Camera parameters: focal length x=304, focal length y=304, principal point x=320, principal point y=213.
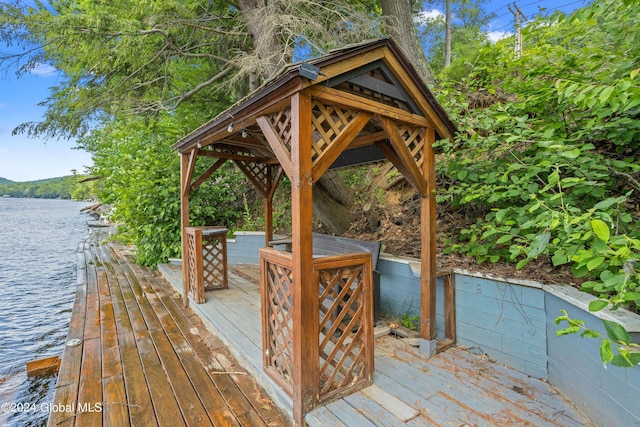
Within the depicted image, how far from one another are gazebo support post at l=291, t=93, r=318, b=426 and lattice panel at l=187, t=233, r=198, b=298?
254 centimetres

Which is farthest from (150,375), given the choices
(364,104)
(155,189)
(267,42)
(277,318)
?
(155,189)

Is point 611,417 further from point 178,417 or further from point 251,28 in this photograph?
point 251,28

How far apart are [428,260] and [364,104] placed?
142 centimetres

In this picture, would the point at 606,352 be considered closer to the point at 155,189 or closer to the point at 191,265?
the point at 191,265

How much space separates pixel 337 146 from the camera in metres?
2.02

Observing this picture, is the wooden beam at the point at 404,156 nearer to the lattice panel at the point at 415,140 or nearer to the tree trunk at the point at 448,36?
the lattice panel at the point at 415,140

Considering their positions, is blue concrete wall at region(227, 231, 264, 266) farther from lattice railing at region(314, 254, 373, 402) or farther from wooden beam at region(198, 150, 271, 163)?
→ lattice railing at region(314, 254, 373, 402)

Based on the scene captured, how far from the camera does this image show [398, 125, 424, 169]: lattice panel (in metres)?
2.65

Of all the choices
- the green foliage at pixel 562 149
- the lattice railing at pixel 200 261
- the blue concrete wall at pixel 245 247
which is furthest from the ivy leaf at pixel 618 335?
the blue concrete wall at pixel 245 247

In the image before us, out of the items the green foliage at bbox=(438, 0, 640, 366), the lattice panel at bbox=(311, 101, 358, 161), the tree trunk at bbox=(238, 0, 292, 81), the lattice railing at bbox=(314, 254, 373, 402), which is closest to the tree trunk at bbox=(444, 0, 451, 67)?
the tree trunk at bbox=(238, 0, 292, 81)

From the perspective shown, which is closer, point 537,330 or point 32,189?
point 537,330

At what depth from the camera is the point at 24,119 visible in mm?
5336

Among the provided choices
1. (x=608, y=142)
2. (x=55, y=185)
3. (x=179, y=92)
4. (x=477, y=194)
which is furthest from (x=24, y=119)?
(x=55, y=185)

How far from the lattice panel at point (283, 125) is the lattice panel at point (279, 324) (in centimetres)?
87
